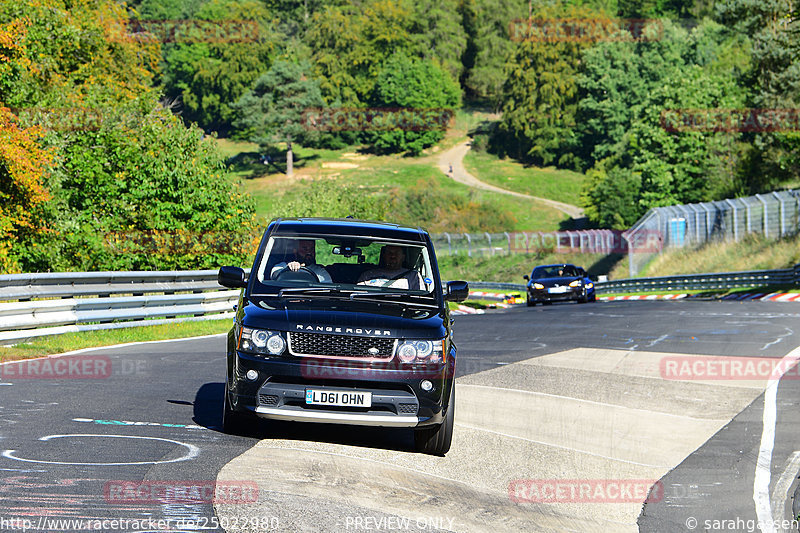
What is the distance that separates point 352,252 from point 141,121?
2483 cm

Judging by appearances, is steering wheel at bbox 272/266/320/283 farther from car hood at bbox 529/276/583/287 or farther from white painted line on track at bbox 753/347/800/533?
car hood at bbox 529/276/583/287

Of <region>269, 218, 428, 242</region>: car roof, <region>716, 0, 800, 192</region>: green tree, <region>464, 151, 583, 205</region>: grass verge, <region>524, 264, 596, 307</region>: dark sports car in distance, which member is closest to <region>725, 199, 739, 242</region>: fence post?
<region>716, 0, 800, 192</region>: green tree

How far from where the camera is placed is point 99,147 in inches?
1229

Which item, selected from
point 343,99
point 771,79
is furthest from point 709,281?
point 343,99

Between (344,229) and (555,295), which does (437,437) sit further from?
(555,295)

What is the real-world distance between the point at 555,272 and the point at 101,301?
20.5 metres

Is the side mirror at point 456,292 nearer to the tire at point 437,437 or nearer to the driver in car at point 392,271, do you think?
the driver in car at point 392,271

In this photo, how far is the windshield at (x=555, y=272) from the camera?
35406 mm

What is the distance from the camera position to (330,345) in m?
7.72

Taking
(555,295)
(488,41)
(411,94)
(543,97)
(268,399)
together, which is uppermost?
(488,41)

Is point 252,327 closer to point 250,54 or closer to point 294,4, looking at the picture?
point 250,54

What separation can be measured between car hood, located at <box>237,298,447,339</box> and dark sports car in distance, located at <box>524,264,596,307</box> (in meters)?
26.7

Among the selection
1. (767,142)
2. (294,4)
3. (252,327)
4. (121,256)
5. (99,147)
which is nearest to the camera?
(252,327)

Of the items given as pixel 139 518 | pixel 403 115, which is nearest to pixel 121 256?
pixel 139 518
